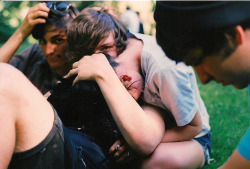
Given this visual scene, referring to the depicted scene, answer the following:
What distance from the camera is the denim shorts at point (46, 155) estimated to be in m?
1.54

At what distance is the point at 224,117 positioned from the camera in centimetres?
332

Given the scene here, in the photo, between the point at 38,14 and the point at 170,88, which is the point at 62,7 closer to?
the point at 38,14

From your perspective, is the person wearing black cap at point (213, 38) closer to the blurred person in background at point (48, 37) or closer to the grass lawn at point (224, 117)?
the grass lawn at point (224, 117)

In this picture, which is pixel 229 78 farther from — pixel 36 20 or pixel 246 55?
pixel 36 20

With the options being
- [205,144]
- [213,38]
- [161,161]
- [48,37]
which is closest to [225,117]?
[205,144]

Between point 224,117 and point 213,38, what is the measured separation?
2.17m

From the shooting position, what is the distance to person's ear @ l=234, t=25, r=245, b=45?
1269mm

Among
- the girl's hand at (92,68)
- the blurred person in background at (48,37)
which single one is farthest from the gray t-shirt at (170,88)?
the blurred person in background at (48,37)

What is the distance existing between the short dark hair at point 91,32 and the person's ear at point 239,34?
4.10 feet

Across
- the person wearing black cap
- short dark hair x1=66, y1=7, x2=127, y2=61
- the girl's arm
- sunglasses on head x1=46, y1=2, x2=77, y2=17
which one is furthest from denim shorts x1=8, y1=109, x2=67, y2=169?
sunglasses on head x1=46, y1=2, x2=77, y2=17

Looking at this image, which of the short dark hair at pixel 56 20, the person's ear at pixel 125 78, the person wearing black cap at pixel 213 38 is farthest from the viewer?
the short dark hair at pixel 56 20

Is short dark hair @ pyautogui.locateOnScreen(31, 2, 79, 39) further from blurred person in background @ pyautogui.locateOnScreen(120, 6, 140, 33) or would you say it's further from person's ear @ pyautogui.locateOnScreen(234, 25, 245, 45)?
person's ear @ pyautogui.locateOnScreen(234, 25, 245, 45)

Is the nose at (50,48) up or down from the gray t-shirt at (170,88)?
down

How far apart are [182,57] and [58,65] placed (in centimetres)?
164
